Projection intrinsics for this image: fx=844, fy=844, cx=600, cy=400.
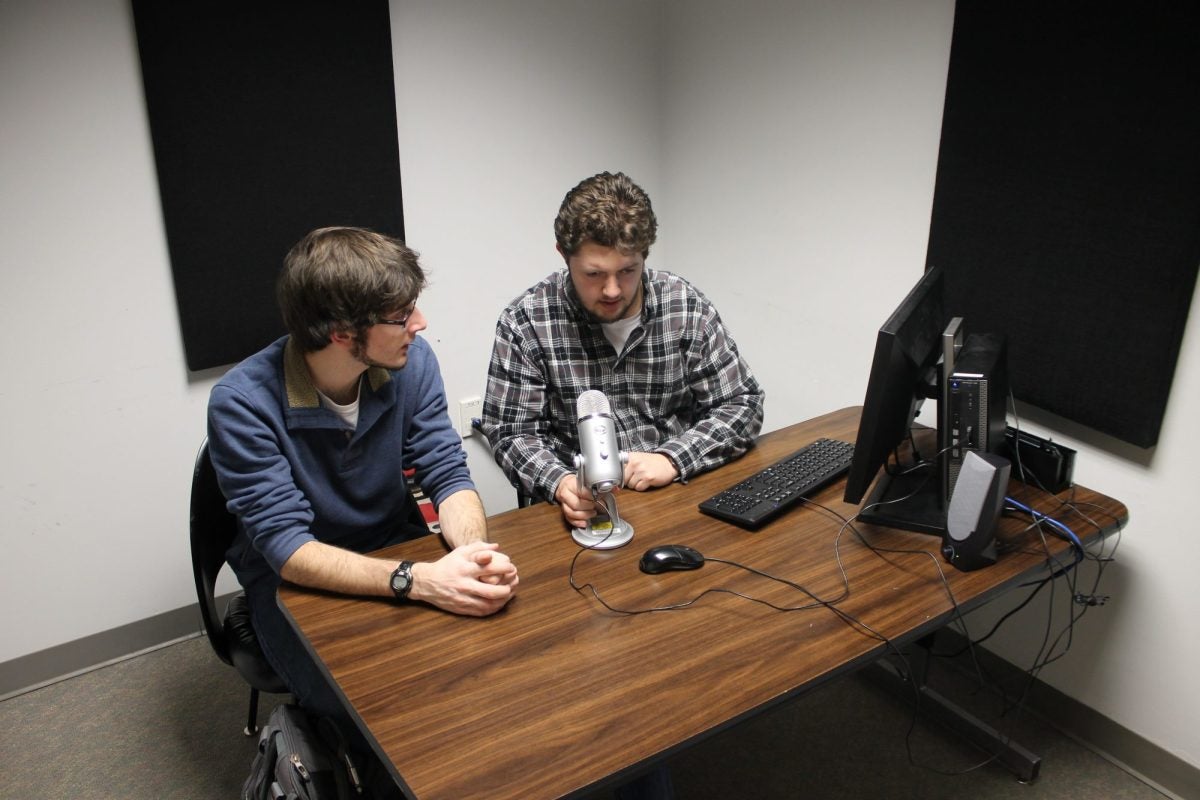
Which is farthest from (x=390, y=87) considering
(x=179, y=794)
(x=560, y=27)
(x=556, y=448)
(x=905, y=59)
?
(x=179, y=794)

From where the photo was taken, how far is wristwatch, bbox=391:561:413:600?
1454mm

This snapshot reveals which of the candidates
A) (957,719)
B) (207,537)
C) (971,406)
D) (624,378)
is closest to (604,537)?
(624,378)

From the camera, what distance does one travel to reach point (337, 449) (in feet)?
5.61

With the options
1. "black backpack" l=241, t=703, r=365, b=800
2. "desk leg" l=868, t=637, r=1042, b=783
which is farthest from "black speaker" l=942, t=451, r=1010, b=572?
"black backpack" l=241, t=703, r=365, b=800

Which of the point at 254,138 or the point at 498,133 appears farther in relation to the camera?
the point at 498,133

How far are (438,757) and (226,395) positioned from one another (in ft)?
2.65

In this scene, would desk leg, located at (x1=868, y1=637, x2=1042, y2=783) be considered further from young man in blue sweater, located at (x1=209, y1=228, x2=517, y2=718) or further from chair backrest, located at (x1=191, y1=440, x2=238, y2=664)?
chair backrest, located at (x1=191, y1=440, x2=238, y2=664)

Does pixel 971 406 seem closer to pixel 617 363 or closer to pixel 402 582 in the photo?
pixel 617 363

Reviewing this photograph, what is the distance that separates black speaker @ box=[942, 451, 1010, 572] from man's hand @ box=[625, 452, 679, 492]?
1.93ft

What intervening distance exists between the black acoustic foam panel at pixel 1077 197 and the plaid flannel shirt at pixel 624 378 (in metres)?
0.70

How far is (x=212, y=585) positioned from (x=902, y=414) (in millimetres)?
1495

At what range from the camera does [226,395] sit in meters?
1.56

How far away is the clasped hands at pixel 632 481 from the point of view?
169cm

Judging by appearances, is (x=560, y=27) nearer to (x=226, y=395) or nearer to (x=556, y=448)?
(x=556, y=448)
